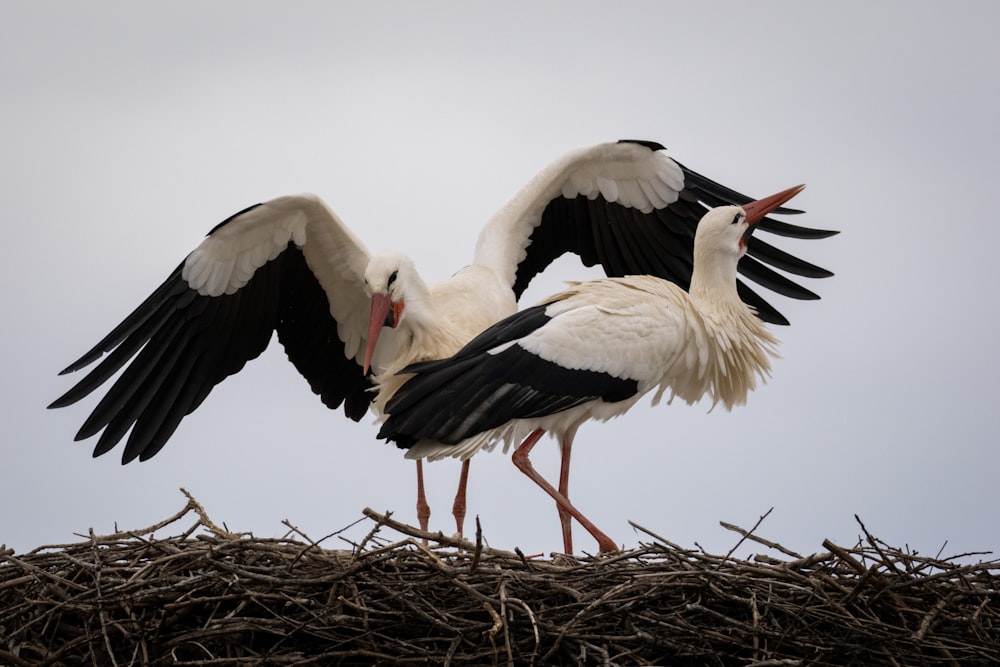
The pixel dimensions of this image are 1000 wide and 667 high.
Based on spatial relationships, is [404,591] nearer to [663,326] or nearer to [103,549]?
[103,549]

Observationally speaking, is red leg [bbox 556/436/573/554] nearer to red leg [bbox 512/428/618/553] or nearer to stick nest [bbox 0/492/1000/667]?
red leg [bbox 512/428/618/553]

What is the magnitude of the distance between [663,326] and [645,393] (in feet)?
1.08

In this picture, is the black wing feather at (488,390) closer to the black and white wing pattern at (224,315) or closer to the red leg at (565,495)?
the red leg at (565,495)

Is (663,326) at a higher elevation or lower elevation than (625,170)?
lower

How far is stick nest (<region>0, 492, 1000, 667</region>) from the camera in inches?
215

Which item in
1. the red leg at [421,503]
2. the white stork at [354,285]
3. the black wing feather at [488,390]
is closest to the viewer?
the black wing feather at [488,390]

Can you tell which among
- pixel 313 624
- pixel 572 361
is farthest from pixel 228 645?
pixel 572 361

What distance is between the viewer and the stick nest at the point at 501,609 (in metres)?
5.46

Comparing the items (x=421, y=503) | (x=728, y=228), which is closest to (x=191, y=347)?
(x=421, y=503)

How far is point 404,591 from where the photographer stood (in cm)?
549

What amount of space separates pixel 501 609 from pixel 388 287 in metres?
2.22

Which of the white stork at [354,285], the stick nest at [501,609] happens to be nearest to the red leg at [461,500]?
the white stork at [354,285]

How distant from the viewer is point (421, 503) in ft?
26.7

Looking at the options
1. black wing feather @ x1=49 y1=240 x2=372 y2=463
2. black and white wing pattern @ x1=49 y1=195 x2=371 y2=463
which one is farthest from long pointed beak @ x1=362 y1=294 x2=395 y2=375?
black wing feather @ x1=49 y1=240 x2=372 y2=463
